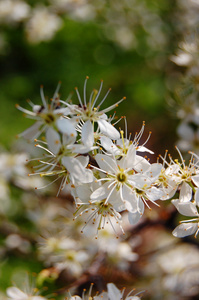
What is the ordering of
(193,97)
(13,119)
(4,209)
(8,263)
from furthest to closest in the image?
(13,119) < (4,209) < (8,263) < (193,97)

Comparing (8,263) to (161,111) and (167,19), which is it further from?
(167,19)

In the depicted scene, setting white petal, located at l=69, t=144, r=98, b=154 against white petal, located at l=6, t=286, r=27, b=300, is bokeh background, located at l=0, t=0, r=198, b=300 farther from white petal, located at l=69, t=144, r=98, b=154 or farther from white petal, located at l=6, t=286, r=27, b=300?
white petal, located at l=69, t=144, r=98, b=154

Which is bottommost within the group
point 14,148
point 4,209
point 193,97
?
point 4,209

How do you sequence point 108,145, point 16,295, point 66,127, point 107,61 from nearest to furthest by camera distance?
1. point 66,127
2. point 108,145
3. point 16,295
4. point 107,61

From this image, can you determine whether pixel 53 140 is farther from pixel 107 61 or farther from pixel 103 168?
pixel 107 61

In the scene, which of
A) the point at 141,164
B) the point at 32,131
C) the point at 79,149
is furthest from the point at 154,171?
the point at 32,131

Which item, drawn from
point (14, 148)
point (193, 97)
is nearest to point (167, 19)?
point (193, 97)

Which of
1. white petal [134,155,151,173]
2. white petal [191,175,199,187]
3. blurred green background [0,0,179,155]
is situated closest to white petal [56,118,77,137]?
→ white petal [134,155,151,173]

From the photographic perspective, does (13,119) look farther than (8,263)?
Yes
